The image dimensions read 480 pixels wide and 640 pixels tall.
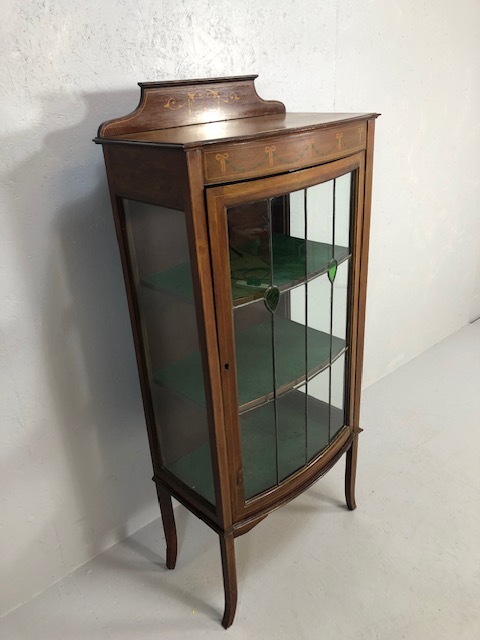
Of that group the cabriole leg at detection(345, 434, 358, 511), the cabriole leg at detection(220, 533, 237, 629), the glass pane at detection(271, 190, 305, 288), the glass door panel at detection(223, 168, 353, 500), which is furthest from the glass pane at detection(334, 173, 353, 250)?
the cabriole leg at detection(220, 533, 237, 629)

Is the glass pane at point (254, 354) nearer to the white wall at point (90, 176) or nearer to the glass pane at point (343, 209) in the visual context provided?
the glass pane at point (343, 209)

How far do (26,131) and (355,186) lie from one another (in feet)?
2.25

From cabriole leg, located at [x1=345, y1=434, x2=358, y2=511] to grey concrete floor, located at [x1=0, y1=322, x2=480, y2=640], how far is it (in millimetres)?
41

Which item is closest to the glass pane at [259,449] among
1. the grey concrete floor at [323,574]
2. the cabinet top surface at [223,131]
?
the grey concrete floor at [323,574]

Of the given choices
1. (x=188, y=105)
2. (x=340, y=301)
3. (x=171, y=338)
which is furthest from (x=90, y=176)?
(x=340, y=301)

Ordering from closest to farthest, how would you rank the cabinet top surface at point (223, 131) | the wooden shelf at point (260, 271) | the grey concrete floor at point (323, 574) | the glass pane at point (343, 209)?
the cabinet top surface at point (223, 131), the wooden shelf at point (260, 271), the glass pane at point (343, 209), the grey concrete floor at point (323, 574)

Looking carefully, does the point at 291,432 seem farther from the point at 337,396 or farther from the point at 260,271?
the point at 260,271

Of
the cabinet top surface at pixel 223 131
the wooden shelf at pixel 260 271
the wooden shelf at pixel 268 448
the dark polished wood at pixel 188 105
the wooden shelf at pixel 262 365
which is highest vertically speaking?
the dark polished wood at pixel 188 105

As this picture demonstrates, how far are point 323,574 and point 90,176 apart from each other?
1.12 meters

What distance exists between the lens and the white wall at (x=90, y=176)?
1.05 metres

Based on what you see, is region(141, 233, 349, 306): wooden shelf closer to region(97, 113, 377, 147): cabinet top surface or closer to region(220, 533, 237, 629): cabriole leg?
region(97, 113, 377, 147): cabinet top surface

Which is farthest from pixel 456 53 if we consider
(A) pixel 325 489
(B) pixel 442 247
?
(A) pixel 325 489

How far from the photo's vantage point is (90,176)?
1.14 meters

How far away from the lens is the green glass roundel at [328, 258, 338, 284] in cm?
117
